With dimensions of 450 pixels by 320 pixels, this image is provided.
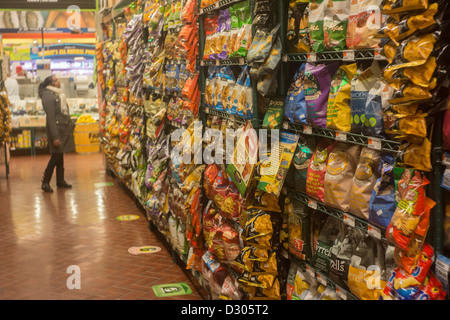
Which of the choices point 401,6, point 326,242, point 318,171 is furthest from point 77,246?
point 401,6

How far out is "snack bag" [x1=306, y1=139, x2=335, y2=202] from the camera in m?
3.00

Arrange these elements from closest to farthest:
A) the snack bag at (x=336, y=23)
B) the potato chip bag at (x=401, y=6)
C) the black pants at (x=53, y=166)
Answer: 1. the potato chip bag at (x=401, y=6)
2. the snack bag at (x=336, y=23)
3. the black pants at (x=53, y=166)

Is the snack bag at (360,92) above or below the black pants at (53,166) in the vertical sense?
above

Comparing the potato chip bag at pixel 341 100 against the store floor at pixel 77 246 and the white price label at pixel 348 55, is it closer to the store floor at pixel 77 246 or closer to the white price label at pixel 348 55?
the white price label at pixel 348 55

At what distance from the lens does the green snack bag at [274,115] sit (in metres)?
3.35

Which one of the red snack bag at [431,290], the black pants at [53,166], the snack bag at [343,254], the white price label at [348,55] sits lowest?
the black pants at [53,166]

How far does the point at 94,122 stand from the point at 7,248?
8.38 meters

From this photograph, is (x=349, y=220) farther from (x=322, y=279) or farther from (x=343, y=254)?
(x=322, y=279)

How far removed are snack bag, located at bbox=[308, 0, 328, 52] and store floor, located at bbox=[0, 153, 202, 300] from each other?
2.66 metres

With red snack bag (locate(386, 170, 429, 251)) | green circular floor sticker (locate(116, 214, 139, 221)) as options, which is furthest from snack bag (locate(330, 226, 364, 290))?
green circular floor sticker (locate(116, 214, 139, 221))

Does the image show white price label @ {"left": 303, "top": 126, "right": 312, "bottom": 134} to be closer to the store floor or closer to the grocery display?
the grocery display

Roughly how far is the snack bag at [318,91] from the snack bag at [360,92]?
286 mm

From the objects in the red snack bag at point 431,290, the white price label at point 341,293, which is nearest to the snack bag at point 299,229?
the white price label at point 341,293

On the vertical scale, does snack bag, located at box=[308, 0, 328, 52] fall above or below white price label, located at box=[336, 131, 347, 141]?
above
